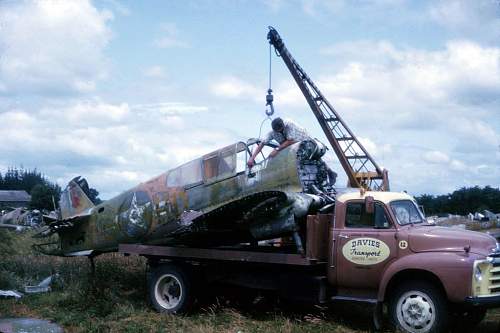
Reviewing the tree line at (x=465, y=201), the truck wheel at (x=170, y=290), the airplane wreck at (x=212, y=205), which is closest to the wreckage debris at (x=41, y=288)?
the airplane wreck at (x=212, y=205)

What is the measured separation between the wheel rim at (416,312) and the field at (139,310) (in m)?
0.84

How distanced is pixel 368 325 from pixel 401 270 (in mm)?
1319

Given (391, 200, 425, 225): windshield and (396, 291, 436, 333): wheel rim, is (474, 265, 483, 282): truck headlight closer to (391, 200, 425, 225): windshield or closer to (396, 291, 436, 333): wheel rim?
(396, 291, 436, 333): wheel rim

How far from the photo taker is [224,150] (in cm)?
1090

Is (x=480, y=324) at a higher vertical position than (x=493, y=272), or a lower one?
lower

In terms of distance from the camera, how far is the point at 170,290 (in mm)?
10625

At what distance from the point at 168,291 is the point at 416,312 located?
15.4 feet

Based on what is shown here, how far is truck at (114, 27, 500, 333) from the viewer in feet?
25.8

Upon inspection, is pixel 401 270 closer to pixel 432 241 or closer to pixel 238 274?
pixel 432 241

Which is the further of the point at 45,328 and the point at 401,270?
the point at 45,328

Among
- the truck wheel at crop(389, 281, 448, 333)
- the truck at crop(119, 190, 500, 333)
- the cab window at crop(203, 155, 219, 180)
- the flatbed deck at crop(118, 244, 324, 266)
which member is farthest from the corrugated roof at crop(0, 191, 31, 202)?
the truck wheel at crop(389, 281, 448, 333)

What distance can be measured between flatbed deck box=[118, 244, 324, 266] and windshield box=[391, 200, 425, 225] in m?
1.47

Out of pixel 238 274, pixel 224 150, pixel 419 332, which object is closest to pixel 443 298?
pixel 419 332

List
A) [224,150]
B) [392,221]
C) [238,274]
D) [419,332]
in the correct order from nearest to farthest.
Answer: [419,332]
[392,221]
[238,274]
[224,150]
